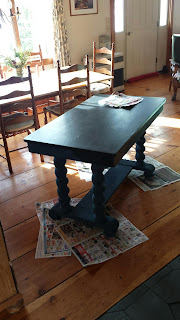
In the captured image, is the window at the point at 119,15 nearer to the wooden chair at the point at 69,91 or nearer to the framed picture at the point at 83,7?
the framed picture at the point at 83,7

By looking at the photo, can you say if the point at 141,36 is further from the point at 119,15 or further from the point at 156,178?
the point at 156,178

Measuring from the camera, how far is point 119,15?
5316 millimetres

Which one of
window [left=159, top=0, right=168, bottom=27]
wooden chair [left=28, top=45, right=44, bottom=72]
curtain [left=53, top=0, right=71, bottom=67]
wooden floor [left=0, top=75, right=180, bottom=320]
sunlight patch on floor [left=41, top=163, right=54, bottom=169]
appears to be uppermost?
window [left=159, top=0, right=168, bottom=27]

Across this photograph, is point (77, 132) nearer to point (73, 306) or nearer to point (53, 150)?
point (53, 150)

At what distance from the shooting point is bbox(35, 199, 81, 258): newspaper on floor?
5.85 ft

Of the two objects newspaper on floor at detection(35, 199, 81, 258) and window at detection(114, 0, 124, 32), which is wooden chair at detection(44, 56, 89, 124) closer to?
newspaper on floor at detection(35, 199, 81, 258)

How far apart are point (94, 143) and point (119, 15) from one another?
450 cm

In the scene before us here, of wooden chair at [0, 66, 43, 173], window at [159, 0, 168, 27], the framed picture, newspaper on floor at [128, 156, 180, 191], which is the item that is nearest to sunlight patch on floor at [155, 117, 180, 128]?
newspaper on floor at [128, 156, 180, 191]

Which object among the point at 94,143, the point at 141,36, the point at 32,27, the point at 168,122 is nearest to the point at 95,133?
the point at 94,143

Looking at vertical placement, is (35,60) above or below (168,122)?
above

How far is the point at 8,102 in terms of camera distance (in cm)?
262

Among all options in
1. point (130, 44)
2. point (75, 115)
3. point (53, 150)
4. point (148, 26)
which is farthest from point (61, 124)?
point (148, 26)

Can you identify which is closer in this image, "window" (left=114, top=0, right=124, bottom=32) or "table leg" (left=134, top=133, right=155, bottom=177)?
"table leg" (left=134, top=133, right=155, bottom=177)

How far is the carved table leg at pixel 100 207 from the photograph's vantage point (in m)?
1.75
